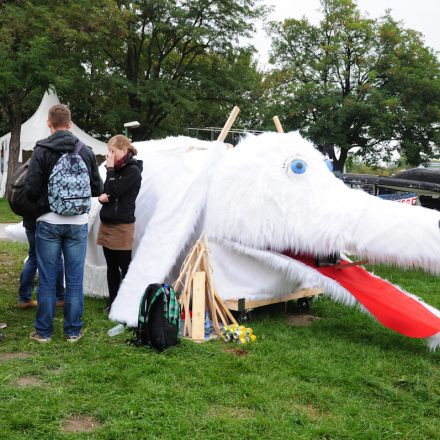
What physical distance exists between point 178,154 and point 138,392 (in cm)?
307

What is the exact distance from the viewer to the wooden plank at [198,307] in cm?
478

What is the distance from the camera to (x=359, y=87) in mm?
24266

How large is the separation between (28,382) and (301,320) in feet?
9.64

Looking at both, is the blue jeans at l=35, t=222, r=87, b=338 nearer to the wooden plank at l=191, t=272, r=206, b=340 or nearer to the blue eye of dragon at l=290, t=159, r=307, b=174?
the wooden plank at l=191, t=272, r=206, b=340

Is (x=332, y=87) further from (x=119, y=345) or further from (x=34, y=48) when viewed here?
(x=119, y=345)

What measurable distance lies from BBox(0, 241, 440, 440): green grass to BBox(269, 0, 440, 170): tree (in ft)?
61.3

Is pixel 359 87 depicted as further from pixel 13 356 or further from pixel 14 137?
pixel 13 356

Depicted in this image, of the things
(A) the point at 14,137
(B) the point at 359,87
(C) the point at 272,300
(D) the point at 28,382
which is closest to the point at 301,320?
(C) the point at 272,300

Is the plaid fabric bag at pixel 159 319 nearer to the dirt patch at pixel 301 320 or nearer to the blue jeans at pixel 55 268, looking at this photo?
the blue jeans at pixel 55 268

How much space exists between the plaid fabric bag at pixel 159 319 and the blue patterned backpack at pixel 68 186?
36.3 inches

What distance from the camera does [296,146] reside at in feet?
17.6

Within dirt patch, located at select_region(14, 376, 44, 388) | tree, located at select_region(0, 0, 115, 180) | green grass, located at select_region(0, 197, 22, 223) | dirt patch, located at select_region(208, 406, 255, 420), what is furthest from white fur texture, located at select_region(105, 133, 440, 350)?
tree, located at select_region(0, 0, 115, 180)

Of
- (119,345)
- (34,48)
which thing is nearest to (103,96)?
(34,48)

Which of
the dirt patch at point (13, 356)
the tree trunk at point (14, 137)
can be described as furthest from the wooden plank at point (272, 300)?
the tree trunk at point (14, 137)
